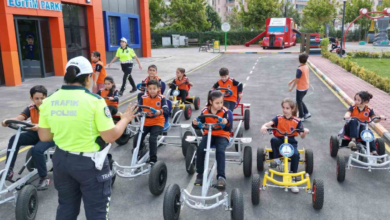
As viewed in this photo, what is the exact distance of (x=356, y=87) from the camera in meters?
13.0

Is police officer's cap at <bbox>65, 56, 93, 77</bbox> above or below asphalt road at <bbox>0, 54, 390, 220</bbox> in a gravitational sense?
above

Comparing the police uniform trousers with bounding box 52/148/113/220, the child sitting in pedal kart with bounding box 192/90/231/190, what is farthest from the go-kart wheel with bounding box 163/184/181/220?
the police uniform trousers with bounding box 52/148/113/220

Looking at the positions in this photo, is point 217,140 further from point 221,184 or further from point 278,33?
point 278,33

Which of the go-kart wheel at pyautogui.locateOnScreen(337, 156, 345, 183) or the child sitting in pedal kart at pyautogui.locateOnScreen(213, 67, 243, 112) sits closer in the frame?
the go-kart wheel at pyautogui.locateOnScreen(337, 156, 345, 183)

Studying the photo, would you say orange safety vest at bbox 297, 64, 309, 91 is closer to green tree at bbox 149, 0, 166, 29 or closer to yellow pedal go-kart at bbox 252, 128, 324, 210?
yellow pedal go-kart at bbox 252, 128, 324, 210

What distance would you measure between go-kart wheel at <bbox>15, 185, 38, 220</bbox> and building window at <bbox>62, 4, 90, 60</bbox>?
640 inches

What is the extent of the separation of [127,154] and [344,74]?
535 inches

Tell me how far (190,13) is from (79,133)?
48.3 meters

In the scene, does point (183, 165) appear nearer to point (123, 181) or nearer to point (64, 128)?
point (123, 181)

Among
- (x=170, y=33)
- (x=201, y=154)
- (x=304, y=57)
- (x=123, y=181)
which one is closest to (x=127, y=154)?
(x=123, y=181)

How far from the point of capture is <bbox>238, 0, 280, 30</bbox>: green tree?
49.3m

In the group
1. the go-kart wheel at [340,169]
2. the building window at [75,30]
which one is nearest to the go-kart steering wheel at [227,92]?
the go-kart wheel at [340,169]

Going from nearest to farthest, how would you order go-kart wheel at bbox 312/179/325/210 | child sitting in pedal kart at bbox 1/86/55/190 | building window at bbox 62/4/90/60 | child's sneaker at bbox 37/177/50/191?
go-kart wheel at bbox 312/179/325/210, child sitting in pedal kart at bbox 1/86/55/190, child's sneaker at bbox 37/177/50/191, building window at bbox 62/4/90/60

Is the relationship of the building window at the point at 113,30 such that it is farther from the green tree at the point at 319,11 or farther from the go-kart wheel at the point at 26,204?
the green tree at the point at 319,11
